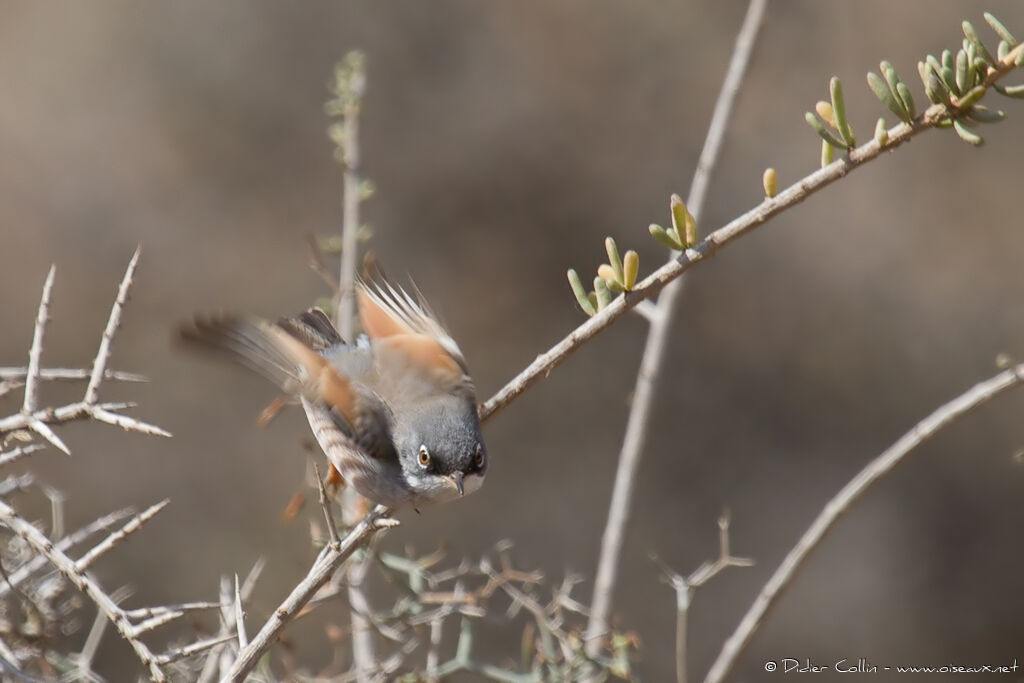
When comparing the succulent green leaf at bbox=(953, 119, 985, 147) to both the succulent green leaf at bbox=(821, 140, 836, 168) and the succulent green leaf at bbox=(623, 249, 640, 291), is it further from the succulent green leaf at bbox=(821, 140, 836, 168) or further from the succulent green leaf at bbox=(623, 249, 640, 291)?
the succulent green leaf at bbox=(623, 249, 640, 291)

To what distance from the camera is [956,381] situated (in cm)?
775

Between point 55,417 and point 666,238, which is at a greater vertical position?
point 666,238

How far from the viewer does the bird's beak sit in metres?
2.84

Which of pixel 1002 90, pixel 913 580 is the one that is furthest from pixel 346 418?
pixel 913 580

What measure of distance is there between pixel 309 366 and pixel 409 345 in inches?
22.5

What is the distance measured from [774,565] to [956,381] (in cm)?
182

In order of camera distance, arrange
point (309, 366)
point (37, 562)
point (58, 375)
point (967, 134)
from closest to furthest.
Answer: point (967, 134)
point (58, 375)
point (37, 562)
point (309, 366)

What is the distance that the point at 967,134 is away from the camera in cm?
179

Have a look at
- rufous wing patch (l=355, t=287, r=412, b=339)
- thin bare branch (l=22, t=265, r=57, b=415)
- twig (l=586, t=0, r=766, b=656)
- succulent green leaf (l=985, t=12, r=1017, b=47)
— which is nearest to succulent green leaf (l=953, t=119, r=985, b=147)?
succulent green leaf (l=985, t=12, r=1017, b=47)

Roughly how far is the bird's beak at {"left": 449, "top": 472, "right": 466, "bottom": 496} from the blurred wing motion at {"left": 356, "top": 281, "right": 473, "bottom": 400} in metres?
0.23

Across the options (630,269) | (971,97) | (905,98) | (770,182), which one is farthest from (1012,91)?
(630,269)

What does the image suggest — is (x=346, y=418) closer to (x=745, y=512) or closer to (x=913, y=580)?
(x=745, y=512)

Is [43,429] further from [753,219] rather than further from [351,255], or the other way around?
[351,255]

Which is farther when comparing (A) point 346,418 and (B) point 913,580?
(B) point 913,580
